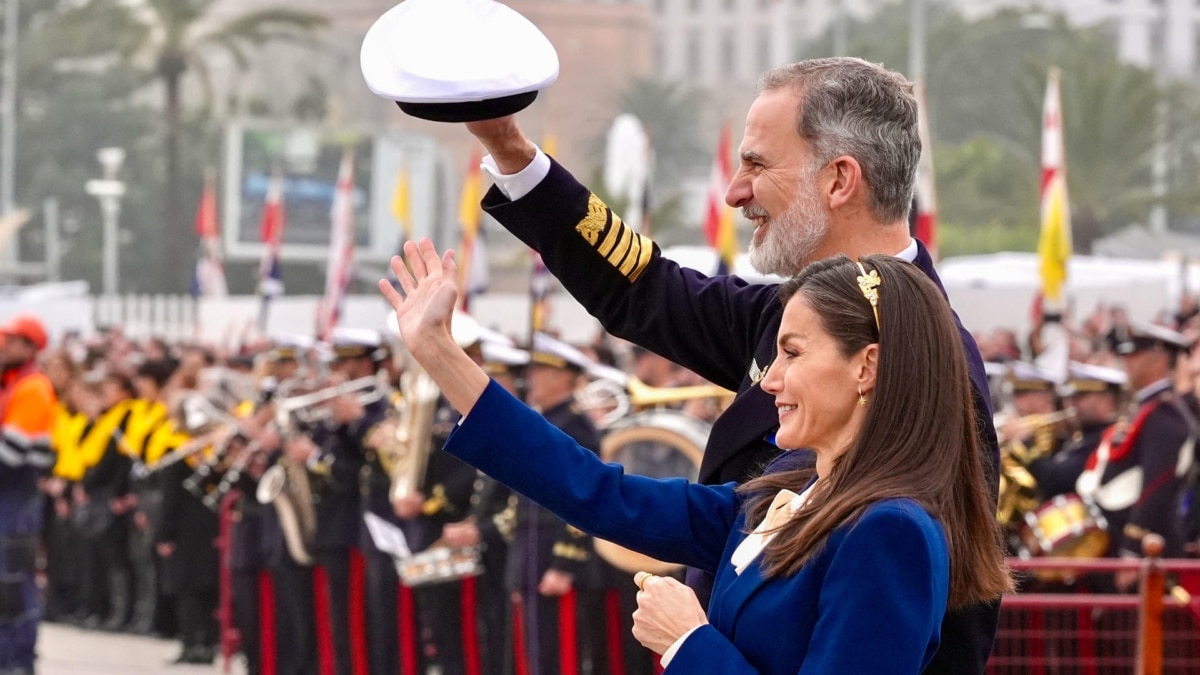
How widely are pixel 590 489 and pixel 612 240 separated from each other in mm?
791

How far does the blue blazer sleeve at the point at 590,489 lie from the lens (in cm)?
307

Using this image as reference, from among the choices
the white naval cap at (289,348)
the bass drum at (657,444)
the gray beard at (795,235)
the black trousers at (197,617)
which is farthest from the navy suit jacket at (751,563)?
the black trousers at (197,617)

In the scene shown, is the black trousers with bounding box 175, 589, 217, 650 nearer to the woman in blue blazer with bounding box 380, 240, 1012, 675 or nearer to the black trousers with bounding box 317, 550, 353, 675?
the black trousers with bounding box 317, 550, 353, 675

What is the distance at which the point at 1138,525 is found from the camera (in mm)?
9414

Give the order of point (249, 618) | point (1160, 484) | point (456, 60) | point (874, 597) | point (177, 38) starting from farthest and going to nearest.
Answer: point (177, 38) < point (249, 618) < point (1160, 484) < point (456, 60) < point (874, 597)

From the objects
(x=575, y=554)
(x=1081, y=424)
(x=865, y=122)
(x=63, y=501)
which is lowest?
(x=63, y=501)

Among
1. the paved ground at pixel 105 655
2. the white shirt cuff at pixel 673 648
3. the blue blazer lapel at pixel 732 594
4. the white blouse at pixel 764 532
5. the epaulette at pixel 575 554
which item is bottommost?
the paved ground at pixel 105 655

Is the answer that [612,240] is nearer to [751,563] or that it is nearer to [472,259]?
[751,563]

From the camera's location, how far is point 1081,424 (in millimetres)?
10656

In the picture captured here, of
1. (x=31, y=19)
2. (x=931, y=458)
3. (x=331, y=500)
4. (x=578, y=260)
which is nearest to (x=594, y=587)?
(x=331, y=500)

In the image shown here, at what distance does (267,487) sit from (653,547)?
9166mm

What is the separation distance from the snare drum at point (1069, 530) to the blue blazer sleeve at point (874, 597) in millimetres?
6864

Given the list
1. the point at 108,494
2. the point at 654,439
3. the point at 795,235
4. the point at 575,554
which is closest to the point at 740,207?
the point at 795,235

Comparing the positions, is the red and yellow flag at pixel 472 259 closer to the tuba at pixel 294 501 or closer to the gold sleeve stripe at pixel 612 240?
the tuba at pixel 294 501
